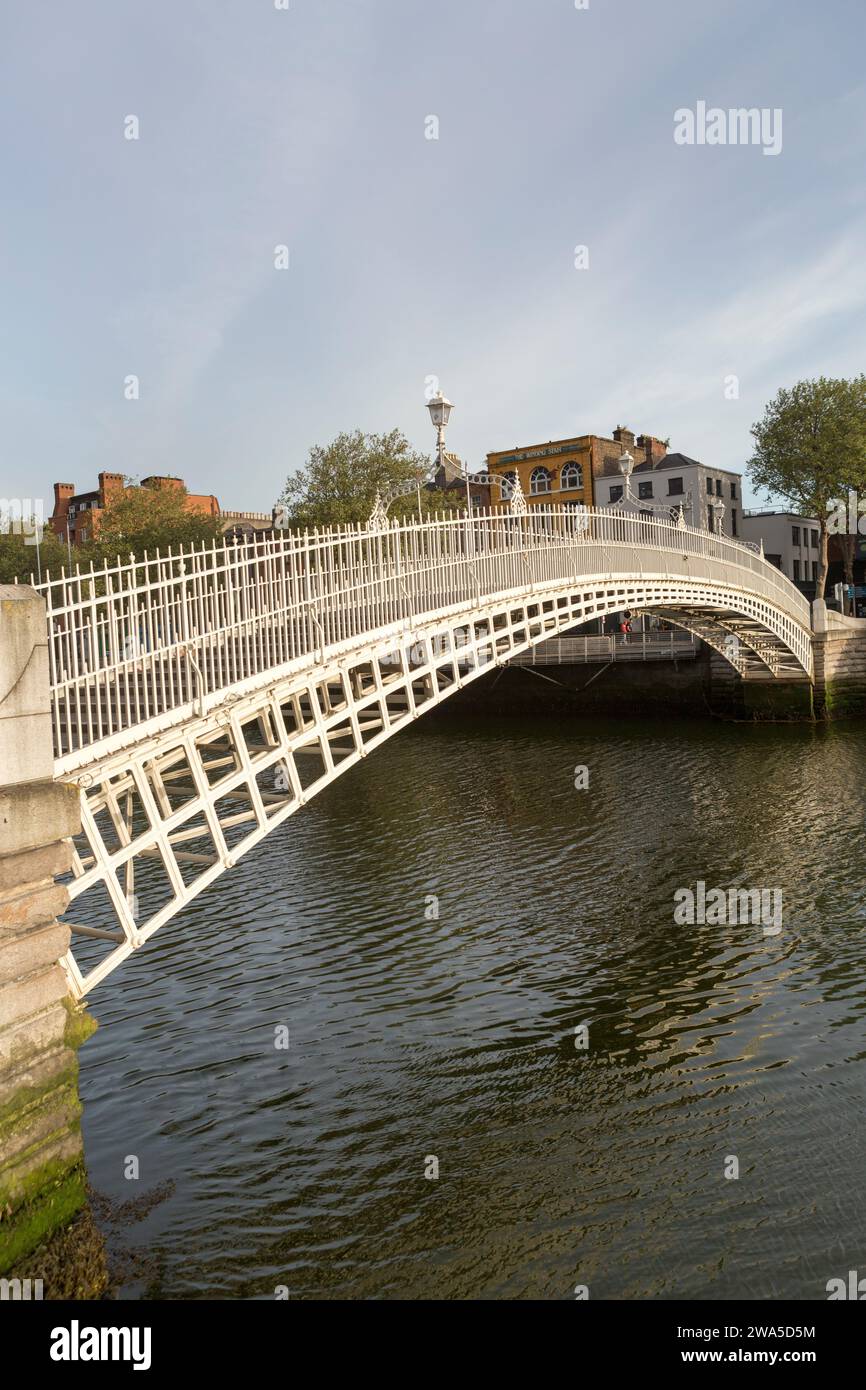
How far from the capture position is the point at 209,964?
520 inches

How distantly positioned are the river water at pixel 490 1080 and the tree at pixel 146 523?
37.7 m

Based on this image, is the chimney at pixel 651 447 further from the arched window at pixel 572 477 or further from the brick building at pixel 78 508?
the brick building at pixel 78 508

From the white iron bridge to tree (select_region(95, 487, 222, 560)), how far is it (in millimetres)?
34220

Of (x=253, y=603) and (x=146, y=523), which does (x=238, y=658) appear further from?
(x=146, y=523)

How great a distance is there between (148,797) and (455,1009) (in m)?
4.78

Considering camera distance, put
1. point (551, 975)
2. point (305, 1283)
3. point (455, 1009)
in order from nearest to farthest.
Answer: point (305, 1283) → point (455, 1009) → point (551, 975)

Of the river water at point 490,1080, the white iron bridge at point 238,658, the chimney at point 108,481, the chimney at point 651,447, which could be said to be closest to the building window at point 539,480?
the chimney at point 651,447

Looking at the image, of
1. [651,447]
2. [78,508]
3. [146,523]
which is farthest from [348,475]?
[78,508]

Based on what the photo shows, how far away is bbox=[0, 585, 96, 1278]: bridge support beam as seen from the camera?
6543mm

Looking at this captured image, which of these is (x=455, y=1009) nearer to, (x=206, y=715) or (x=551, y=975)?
(x=551, y=975)

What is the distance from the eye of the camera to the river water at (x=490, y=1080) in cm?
724

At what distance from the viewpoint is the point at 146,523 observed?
55.3 m

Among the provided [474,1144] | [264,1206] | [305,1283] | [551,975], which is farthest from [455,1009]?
[305,1283]

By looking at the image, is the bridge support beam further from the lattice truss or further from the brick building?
the brick building
